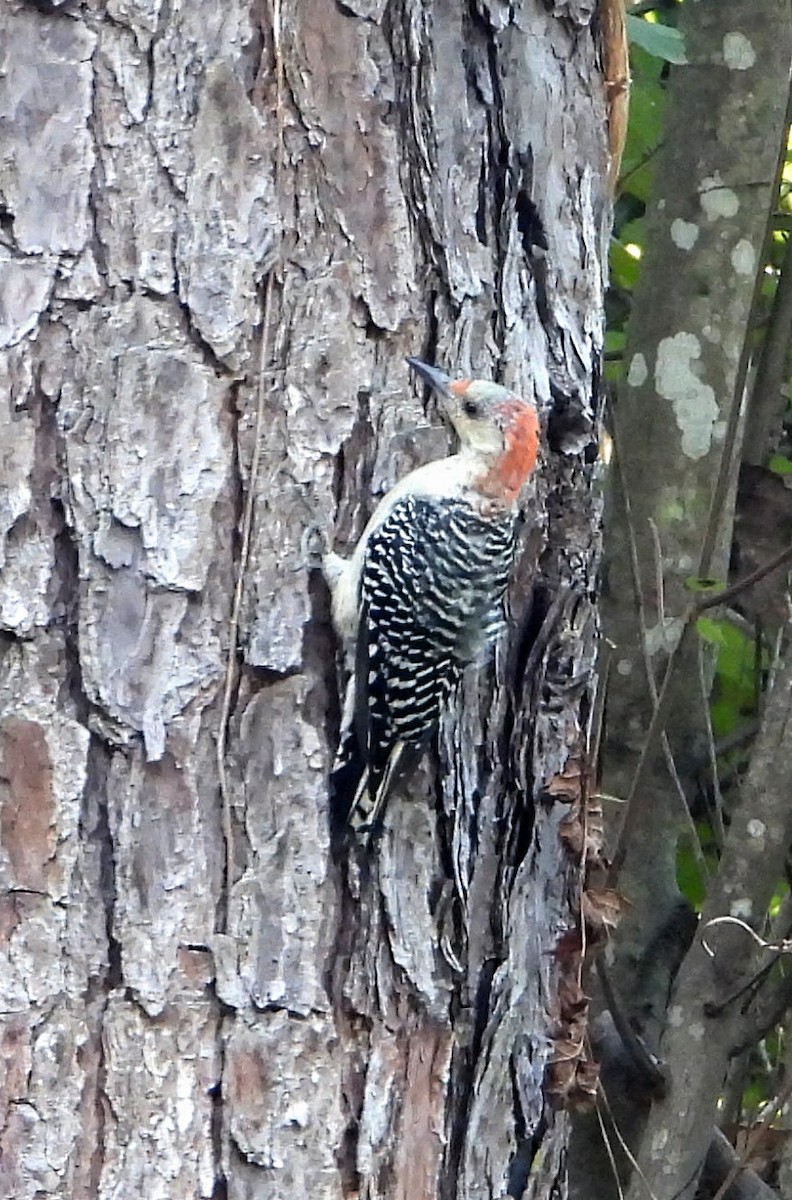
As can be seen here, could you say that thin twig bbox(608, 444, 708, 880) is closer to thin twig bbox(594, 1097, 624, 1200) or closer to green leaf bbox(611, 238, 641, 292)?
thin twig bbox(594, 1097, 624, 1200)

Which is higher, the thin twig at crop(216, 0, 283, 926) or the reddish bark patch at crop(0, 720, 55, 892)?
the thin twig at crop(216, 0, 283, 926)

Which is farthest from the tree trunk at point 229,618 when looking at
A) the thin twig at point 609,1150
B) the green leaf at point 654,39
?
the thin twig at point 609,1150

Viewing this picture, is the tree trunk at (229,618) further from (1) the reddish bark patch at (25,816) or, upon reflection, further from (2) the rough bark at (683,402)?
(2) the rough bark at (683,402)

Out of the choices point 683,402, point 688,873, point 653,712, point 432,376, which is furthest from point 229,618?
point 688,873

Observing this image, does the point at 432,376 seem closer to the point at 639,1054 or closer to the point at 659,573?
the point at 659,573

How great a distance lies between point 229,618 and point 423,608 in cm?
58

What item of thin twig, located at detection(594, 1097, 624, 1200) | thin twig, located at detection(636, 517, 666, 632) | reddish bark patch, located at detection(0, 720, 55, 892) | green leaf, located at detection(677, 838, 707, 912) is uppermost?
thin twig, located at detection(636, 517, 666, 632)

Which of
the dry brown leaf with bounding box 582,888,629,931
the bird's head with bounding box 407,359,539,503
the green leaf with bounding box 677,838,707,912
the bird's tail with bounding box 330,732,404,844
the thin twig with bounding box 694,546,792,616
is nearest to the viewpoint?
the bird's tail with bounding box 330,732,404,844

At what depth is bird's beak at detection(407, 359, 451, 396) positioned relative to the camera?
2.17 meters

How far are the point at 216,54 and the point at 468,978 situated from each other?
1347 millimetres

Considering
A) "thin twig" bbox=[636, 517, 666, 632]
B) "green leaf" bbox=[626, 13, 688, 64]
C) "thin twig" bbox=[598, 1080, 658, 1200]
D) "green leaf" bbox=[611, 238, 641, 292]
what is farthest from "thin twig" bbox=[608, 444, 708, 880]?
"green leaf" bbox=[626, 13, 688, 64]

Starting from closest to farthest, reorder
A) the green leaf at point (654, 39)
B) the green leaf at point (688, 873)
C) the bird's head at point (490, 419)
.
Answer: the bird's head at point (490, 419) < the green leaf at point (654, 39) < the green leaf at point (688, 873)

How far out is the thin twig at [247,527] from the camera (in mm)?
1979

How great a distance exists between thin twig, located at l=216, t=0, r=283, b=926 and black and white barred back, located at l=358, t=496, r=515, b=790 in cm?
21
